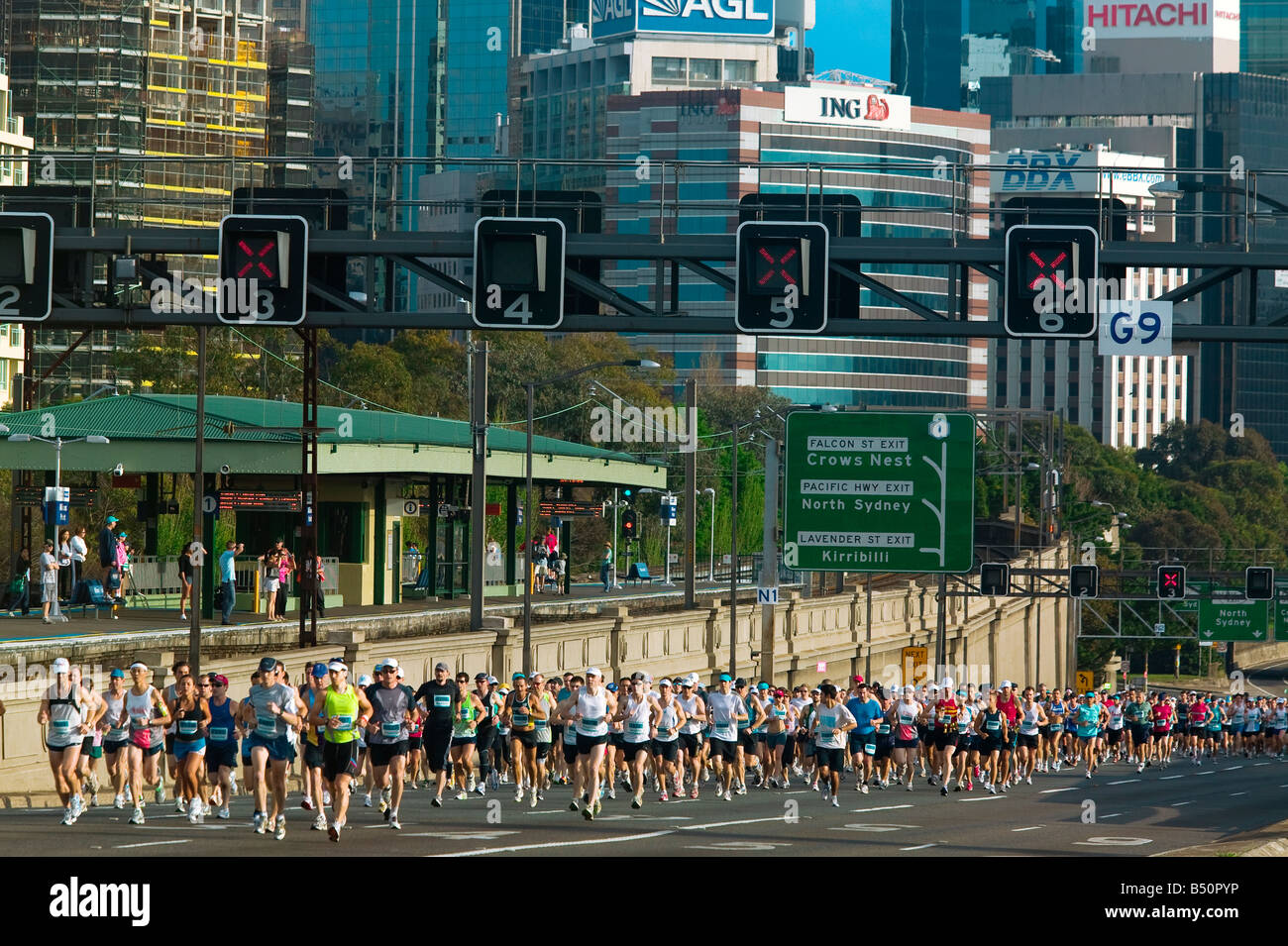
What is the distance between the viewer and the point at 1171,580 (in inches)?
2378

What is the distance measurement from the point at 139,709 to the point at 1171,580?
44.6m

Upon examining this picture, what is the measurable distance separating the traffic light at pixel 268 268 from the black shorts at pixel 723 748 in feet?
27.0

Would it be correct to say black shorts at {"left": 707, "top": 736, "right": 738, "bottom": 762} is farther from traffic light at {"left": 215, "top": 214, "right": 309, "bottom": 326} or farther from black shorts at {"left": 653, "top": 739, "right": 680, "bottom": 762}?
traffic light at {"left": 215, "top": 214, "right": 309, "bottom": 326}

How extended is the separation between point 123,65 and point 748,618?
7144 centimetres

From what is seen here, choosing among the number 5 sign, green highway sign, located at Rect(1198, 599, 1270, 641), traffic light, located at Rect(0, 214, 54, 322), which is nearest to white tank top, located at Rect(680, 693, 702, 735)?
the number 5 sign

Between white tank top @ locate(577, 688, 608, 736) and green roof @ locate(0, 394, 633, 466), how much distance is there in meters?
14.0

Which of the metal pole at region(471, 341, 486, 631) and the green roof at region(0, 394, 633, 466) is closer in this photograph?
the metal pole at region(471, 341, 486, 631)

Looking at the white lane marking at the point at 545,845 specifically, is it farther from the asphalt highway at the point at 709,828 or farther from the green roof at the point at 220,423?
the green roof at the point at 220,423

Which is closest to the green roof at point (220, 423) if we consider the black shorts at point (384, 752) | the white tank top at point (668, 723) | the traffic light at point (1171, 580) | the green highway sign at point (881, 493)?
the green highway sign at point (881, 493)

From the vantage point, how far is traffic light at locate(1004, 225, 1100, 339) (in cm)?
2297

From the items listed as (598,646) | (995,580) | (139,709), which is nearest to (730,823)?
(139,709)

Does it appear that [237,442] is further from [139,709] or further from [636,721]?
[139,709]

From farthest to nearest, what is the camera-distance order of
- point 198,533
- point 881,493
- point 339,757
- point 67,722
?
point 881,493
point 198,533
point 67,722
point 339,757

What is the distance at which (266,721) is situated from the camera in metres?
19.3
